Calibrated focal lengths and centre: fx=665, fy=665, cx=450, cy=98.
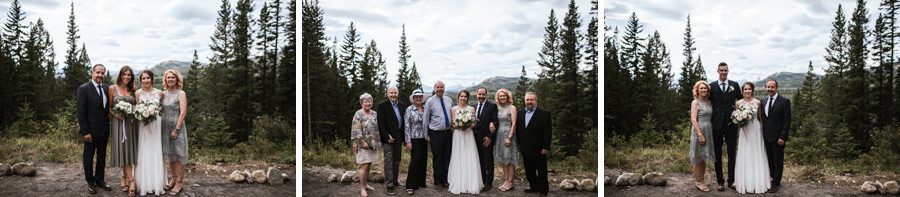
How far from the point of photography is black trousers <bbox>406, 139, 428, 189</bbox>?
5273 mm

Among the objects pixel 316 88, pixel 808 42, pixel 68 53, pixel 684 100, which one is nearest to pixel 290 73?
pixel 316 88

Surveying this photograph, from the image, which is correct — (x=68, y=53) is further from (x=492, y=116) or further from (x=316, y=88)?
(x=492, y=116)

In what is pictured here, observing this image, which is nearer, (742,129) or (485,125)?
(742,129)

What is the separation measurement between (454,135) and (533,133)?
2.03ft

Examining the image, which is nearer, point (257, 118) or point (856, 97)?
point (856, 97)

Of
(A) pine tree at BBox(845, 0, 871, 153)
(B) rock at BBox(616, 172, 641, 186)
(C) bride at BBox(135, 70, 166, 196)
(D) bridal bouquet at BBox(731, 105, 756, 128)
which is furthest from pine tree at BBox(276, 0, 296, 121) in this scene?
(A) pine tree at BBox(845, 0, 871, 153)

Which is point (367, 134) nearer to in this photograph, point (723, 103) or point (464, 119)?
point (464, 119)

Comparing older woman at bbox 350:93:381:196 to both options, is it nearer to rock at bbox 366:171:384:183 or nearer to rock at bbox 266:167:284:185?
rock at bbox 366:171:384:183

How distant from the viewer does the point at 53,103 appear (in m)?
5.18

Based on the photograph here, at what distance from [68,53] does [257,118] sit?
1508 mm

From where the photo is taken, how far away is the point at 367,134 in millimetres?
5230

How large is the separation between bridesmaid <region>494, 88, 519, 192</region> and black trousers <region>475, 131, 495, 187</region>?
0.04m

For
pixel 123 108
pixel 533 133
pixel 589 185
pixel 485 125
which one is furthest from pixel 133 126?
pixel 589 185

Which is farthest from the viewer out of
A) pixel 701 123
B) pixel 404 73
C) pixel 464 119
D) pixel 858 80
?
pixel 404 73
